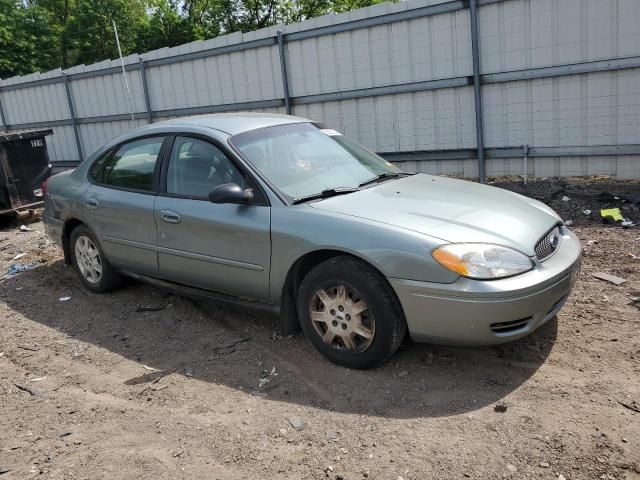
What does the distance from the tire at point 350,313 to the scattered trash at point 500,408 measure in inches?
25.7

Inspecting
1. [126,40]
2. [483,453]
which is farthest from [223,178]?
[126,40]

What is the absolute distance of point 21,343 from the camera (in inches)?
188

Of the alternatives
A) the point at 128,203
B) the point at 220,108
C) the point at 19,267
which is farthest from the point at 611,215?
the point at 220,108

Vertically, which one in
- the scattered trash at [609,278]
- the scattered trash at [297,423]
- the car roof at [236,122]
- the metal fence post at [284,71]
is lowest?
the scattered trash at [297,423]

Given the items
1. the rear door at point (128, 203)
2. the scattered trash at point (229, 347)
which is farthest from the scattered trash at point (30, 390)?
the rear door at point (128, 203)

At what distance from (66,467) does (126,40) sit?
33.0 meters

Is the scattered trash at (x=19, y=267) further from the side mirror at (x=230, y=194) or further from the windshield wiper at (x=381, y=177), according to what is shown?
the windshield wiper at (x=381, y=177)

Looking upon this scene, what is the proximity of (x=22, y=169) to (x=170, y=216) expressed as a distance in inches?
236

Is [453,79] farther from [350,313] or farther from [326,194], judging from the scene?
[350,313]

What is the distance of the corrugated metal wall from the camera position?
24.2ft

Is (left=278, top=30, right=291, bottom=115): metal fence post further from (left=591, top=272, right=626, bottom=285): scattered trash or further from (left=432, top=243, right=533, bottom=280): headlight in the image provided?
(left=432, top=243, right=533, bottom=280): headlight

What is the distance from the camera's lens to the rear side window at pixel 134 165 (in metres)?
4.86

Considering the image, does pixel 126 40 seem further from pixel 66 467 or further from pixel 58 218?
pixel 66 467

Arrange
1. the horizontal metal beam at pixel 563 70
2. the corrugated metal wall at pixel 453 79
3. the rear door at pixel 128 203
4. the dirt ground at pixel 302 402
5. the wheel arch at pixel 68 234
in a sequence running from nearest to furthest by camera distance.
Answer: the dirt ground at pixel 302 402 < the rear door at pixel 128 203 < the wheel arch at pixel 68 234 < the horizontal metal beam at pixel 563 70 < the corrugated metal wall at pixel 453 79
